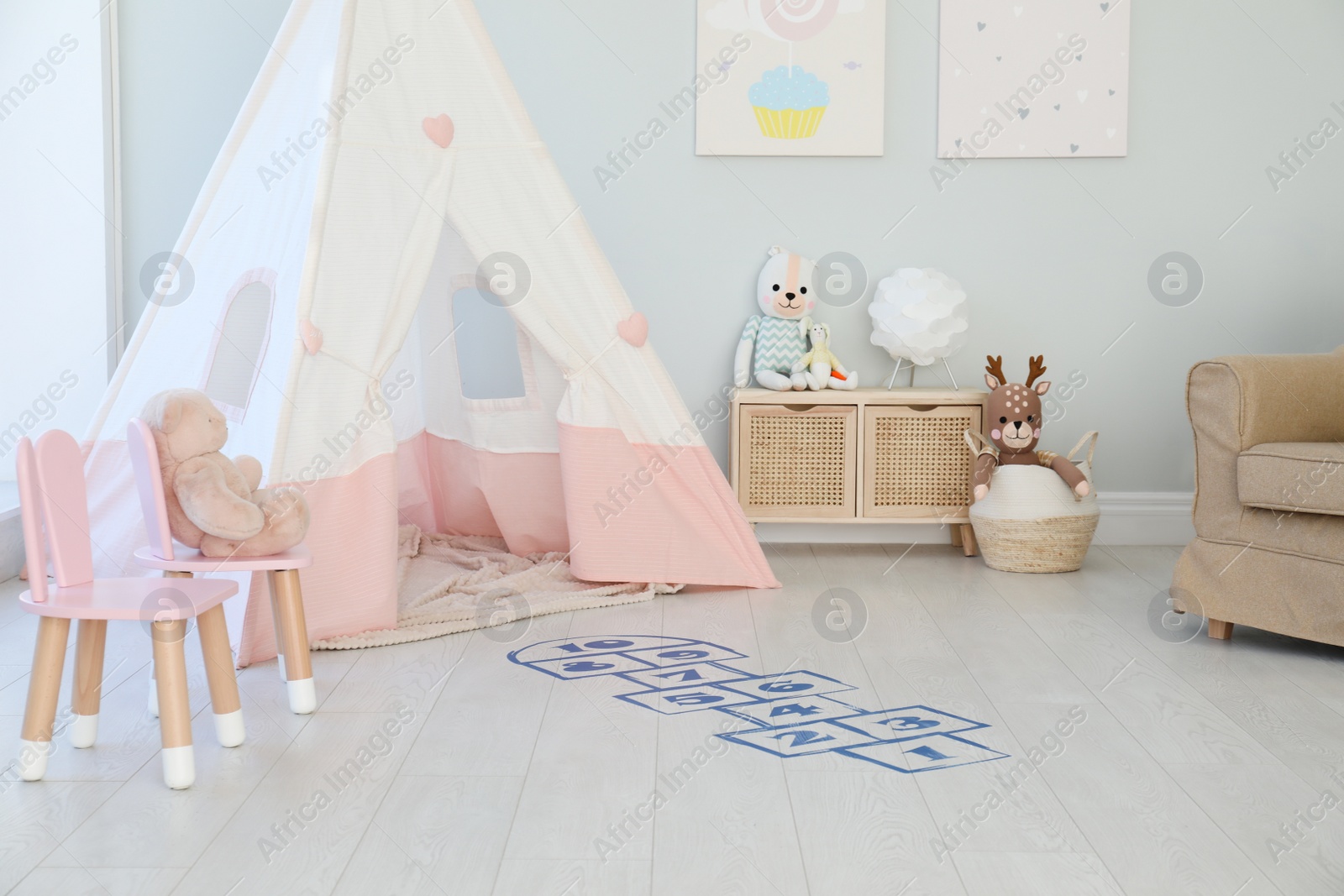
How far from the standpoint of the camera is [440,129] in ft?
8.42

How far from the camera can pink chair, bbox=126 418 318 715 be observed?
1767 mm

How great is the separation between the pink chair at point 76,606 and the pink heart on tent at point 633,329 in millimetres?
1263

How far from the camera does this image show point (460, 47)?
2619mm

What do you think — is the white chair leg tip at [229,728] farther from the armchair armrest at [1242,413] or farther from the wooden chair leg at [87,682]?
the armchair armrest at [1242,413]

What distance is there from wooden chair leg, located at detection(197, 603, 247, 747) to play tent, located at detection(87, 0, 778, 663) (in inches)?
17.2

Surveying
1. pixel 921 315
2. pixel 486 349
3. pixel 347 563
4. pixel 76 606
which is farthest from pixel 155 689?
pixel 921 315

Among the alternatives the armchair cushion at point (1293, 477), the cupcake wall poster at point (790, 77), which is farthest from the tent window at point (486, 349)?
the armchair cushion at point (1293, 477)

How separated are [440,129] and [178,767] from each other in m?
1.55

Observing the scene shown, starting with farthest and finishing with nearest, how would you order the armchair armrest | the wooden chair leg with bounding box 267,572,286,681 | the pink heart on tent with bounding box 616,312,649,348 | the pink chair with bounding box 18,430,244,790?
the pink heart on tent with bounding box 616,312,649,348 → the armchair armrest → the wooden chair leg with bounding box 267,572,286,681 → the pink chair with bounding box 18,430,244,790

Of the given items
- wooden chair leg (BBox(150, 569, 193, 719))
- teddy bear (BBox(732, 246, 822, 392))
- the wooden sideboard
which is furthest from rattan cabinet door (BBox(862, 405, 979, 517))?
wooden chair leg (BBox(150, 569, 193, 719))

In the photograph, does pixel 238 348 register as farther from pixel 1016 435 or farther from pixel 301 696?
pixel 1016 435

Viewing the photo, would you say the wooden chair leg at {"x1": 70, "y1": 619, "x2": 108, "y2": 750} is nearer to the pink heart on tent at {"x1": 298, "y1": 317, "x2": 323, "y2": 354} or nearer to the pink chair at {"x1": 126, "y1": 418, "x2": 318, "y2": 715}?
the pink chair at {"x1": 126, "y1": 418, "x2": 318, "y2": 715}

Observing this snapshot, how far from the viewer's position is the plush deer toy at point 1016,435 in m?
3.14

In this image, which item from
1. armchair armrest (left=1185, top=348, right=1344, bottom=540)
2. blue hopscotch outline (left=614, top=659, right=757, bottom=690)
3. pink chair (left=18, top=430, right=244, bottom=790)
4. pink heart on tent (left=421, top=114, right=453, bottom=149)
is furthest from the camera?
pink heart on tent (left=421, top=114, right=453, bottom=149)
